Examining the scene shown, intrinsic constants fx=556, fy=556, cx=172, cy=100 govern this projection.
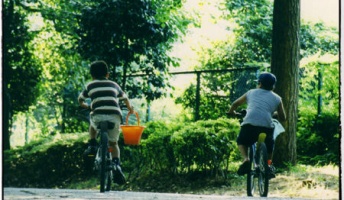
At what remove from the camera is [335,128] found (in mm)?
6875

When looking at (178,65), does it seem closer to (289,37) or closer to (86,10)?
(86,10)

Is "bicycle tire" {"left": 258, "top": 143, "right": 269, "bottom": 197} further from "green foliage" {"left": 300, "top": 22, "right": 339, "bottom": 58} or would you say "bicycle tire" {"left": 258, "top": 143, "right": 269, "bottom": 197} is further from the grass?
"green foliage" {"left": 300, "top": 22, "right": 339, "bottom": 58}

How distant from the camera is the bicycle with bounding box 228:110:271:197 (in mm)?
4855

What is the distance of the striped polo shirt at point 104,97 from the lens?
495 cm

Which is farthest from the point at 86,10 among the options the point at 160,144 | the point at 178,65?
the point at 160,144

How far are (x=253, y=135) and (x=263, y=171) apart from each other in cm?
33

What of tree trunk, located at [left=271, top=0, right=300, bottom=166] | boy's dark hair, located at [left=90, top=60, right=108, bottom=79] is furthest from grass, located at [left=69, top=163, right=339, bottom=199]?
boy's dark hair, located at [left=90, top=60, right=108, bottom=79]

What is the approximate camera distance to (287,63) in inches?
249

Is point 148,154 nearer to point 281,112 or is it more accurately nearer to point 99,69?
point 99,69

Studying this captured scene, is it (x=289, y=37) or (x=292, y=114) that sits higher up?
(x=289, y=37)

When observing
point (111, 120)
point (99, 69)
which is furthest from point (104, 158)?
point (99, 69)

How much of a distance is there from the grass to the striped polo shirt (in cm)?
173

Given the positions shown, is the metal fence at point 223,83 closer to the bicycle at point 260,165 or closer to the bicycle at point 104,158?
the bicycle at point 260,165

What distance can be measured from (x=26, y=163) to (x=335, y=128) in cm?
478
